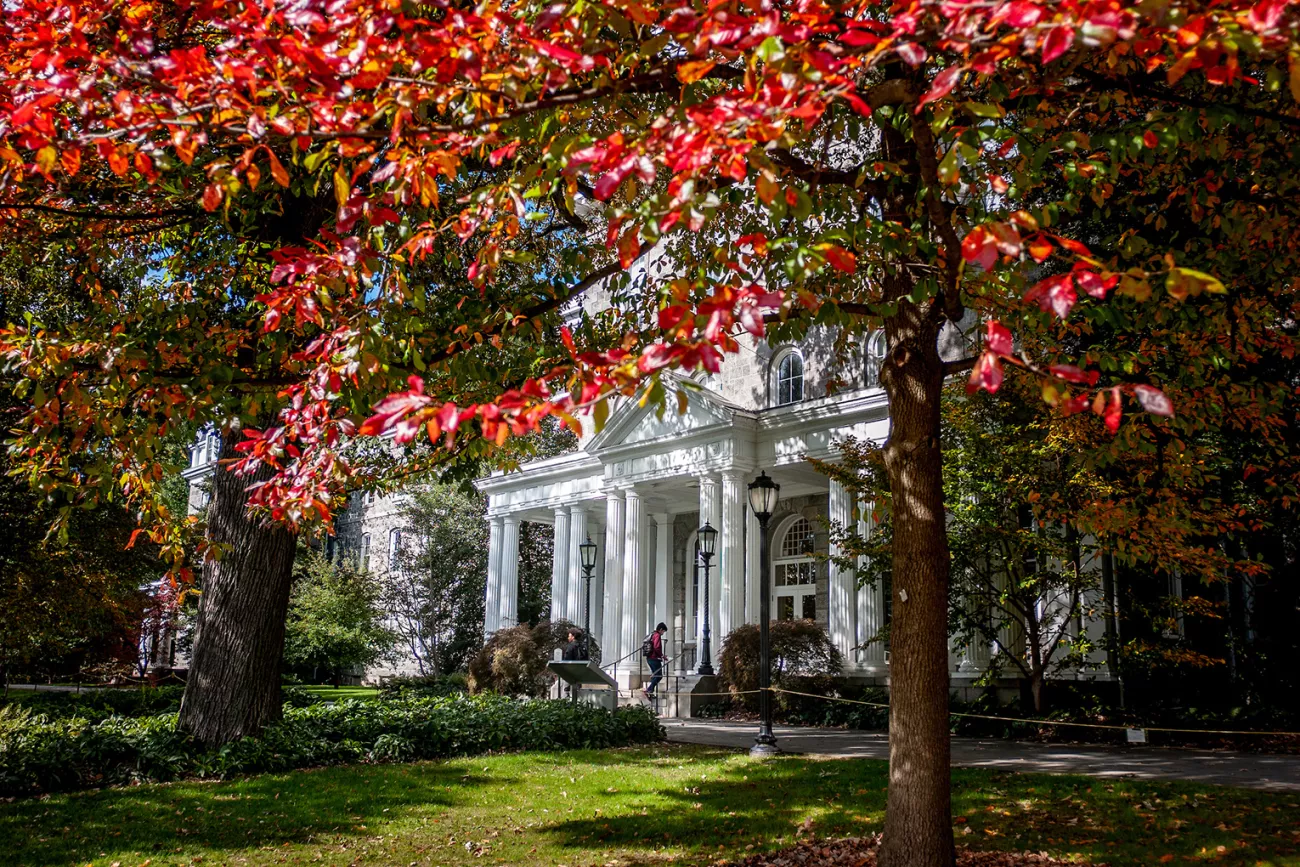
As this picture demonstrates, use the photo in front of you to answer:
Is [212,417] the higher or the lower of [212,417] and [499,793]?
the higher

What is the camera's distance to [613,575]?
24453mm

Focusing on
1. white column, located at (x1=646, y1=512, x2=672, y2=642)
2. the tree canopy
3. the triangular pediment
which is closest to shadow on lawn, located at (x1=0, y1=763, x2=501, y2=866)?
the tree canopy

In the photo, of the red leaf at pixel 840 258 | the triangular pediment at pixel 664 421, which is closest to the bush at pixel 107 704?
the triangular pediment at pixel 664 421

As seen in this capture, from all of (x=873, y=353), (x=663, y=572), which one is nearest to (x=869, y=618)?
(x=873, y=353)

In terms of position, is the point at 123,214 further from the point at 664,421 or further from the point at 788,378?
the point at 788,378

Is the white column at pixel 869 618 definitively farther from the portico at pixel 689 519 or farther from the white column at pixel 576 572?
the white column at pixel 576 572

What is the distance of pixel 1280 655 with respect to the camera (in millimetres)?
15383

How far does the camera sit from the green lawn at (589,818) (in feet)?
23.0

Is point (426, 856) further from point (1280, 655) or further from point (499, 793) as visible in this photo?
point (1280, 655)

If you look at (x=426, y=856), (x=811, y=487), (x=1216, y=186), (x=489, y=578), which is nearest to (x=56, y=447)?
(x=426, y=856)

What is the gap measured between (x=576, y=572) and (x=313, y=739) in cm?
1538

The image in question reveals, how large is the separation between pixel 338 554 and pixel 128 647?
11218 mm

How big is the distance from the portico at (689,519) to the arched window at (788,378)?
2168 millimetres

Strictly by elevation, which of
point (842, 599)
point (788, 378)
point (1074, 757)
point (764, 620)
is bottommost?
point (1074, 757)
